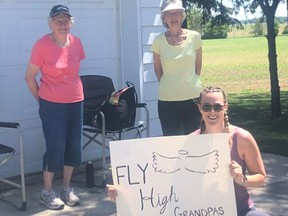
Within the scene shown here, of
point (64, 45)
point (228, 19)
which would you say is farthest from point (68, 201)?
point (228, 19)

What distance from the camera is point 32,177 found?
19.3 feet

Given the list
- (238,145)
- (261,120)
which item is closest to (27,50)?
(238,145)

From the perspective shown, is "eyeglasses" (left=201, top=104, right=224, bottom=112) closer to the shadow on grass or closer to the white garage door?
the white garage door

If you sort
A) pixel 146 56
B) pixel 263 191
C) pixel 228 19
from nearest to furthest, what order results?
pixel 263 191 < pixel 146 56 < pixel 228 19

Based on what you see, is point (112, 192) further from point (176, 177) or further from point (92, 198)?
point (92, 198)

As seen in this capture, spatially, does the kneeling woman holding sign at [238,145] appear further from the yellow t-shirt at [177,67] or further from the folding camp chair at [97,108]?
the folding camp chair at [97,108]

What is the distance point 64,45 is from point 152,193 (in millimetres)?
2213

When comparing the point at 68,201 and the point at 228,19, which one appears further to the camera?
the point at 228,19

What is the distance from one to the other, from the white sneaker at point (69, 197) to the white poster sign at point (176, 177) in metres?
2.10

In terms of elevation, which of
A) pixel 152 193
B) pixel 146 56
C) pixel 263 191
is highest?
pixel 146 56

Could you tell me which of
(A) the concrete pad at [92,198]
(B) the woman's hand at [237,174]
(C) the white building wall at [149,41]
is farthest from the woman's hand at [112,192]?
(C) the white building wall at [149,41]

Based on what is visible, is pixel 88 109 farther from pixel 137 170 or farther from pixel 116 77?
pixel 137 170

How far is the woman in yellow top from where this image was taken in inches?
189

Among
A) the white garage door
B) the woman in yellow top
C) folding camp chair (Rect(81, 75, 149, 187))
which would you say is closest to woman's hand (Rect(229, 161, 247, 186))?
the woman in yellow top
